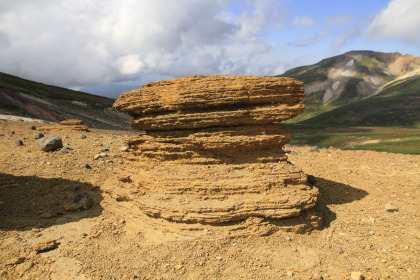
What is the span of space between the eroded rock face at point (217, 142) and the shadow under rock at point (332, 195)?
131 centimetres

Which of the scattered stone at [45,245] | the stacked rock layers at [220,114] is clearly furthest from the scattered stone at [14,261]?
the stacked rock layers at [220,114]

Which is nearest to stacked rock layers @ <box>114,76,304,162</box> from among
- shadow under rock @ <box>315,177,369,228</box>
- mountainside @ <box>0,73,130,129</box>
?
shadow under rock @ <box>315,177,369,228</box>

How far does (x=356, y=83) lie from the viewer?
99.5 m

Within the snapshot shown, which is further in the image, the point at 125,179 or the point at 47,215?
the point at 125,179

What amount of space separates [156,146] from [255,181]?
3.95 m

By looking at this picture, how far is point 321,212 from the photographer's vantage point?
988cm

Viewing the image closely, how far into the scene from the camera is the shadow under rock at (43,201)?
31.0 feet

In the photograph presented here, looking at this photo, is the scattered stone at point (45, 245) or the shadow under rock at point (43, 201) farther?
the shadow under rock at point (43, 201)

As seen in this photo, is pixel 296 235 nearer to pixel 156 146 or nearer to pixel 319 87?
pixel 156 146

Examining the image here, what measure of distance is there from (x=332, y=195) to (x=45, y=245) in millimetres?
11342

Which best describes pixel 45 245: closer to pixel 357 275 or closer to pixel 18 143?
pixel 357 275

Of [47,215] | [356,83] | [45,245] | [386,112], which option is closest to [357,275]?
[45,245]

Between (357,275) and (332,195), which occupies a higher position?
(332,195)

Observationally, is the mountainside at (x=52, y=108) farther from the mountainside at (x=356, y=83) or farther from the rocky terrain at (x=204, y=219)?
the mountainside at (x=356, y=83)
